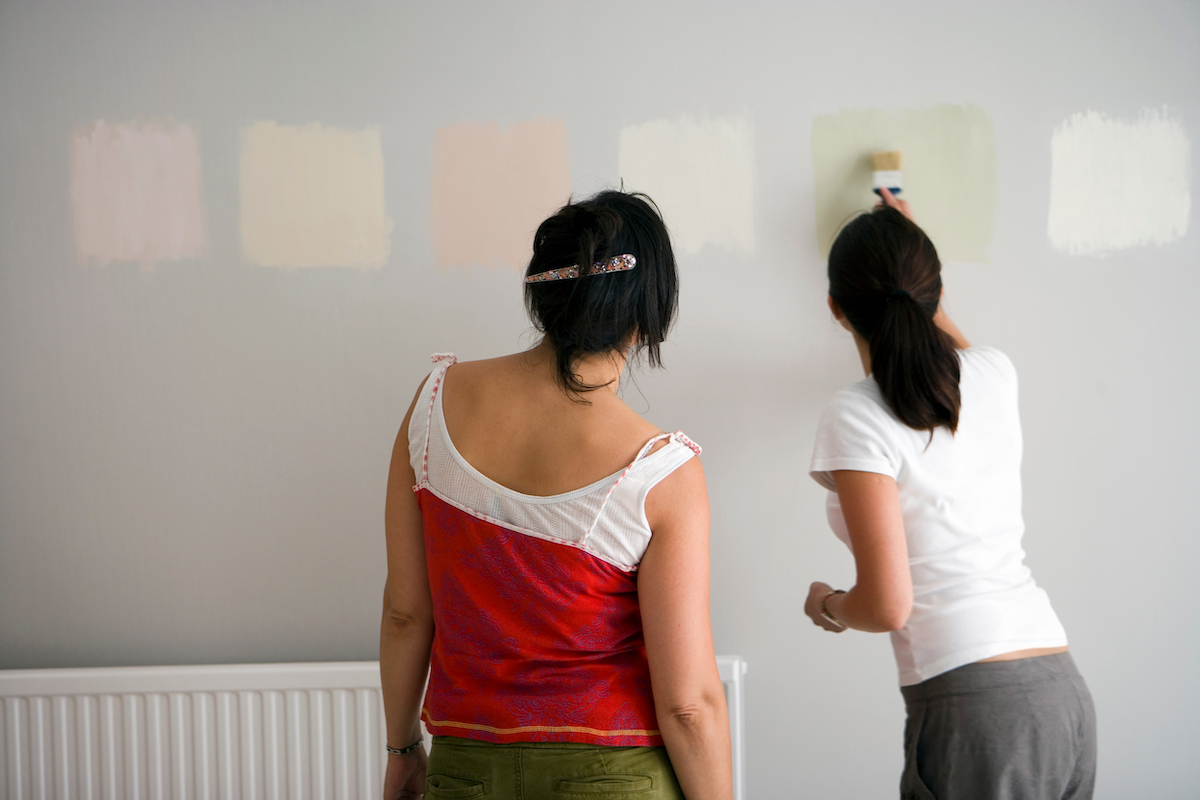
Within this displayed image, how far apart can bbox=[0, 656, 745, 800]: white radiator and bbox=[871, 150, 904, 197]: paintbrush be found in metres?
0.98

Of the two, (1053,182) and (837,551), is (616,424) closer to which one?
(837,551)

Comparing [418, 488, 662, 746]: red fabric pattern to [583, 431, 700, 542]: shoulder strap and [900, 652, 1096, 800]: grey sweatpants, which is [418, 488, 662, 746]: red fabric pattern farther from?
[900, 652, 1096, 800]: grey sweatpants

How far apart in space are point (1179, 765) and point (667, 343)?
1367 millimetres

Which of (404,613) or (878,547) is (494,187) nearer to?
(404,613)

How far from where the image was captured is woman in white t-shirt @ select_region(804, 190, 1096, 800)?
891mm

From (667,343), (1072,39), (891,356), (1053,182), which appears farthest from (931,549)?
(1072,39)

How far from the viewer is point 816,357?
1.41 meters

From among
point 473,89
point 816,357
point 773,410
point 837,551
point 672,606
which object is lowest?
point 837,551

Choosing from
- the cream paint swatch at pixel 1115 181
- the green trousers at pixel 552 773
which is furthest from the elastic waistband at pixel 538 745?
the cream paint swatch at pixel 1115 181

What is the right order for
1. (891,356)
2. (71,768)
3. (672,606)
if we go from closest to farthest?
1. (672,606)
2. (891,356)
3. (71,768)

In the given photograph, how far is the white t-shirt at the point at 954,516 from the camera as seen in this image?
3.01 ft

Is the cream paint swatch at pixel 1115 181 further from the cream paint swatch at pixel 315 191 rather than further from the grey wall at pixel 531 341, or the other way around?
the cream paint swatch at pixel 315 191

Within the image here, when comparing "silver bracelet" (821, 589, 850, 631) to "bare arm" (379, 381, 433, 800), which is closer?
"bare arm" (379, 381, 433, 800)

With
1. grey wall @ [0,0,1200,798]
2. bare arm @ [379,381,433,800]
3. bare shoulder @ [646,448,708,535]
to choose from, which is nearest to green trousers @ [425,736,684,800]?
bare arm @ [379,381,433,800]
